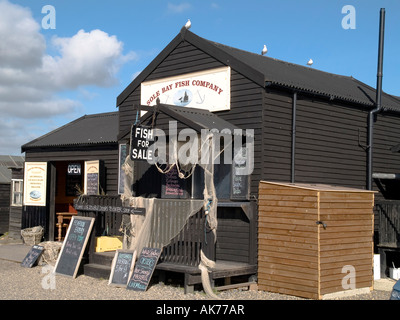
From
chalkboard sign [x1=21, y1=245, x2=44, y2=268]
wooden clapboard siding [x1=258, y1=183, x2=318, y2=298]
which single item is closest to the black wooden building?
wooden clapboard siding [x1=258, y1=183, x2=318, y2=298]

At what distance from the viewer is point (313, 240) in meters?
9.88

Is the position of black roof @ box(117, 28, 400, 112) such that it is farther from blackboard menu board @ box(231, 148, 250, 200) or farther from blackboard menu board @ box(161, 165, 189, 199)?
blackboard menu board @ box(161, 165, 189, 199)

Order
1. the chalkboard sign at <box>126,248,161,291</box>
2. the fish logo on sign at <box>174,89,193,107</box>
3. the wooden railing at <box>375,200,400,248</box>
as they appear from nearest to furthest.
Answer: the chalkboard sign at <box>126,248,161,291</box> → the wooden railing at <box>375,200,400,248</box> → the fish logo on sign at <box>174,89,193,107</box>

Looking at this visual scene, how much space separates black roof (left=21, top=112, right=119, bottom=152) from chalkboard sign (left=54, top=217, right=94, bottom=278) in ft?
14.3

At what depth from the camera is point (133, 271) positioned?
10484 millimetres

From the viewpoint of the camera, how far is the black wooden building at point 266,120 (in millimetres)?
11258

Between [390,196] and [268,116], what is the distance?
15.2 feet

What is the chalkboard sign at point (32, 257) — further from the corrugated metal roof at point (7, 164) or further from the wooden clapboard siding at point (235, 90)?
the corrugated metal roof at point (7, 164)

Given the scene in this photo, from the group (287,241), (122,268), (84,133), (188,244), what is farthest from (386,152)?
(84,133)

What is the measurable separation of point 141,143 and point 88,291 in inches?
126

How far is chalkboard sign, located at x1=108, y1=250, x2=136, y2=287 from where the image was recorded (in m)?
10.5

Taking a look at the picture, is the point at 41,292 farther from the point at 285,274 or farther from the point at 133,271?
the point at 285,274

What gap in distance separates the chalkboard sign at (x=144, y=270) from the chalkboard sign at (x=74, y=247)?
5.87ft
